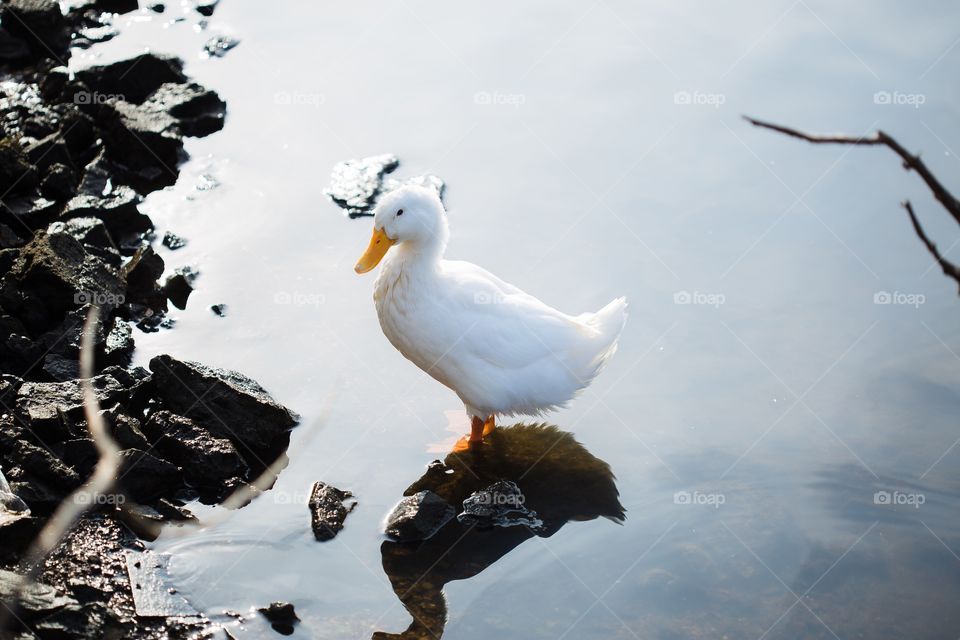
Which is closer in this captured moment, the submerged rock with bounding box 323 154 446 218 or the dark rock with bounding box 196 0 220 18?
the submerged rock with bounding box 323 154 446 218

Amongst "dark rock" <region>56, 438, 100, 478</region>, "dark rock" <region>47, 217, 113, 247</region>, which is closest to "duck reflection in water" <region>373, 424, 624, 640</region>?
"dark rock" <region>56, 438, 100, 478</region>

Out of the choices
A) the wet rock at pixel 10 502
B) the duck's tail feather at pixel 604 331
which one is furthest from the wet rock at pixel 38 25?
the duck's tail feather at pixel 604 331

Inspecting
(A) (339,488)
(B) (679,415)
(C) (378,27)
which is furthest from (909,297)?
(C) (378,27)

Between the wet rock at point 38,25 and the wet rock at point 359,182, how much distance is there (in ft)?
12.7

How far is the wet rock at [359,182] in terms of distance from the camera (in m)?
8.63

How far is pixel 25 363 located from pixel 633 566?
416 cm

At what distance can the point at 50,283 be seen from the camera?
691cm

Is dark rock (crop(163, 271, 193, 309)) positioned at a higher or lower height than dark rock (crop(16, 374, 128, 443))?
lower

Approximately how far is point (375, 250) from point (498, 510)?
1.87 meters

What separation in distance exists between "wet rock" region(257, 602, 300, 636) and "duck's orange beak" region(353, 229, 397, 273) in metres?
2.26

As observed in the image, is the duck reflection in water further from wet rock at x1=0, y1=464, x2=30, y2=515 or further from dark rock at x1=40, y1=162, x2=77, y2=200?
dark rock at x1=40, y1=162, x2=77, y2=200

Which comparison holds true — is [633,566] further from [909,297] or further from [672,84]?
[672,84]

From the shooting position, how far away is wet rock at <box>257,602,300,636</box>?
5.27 metres

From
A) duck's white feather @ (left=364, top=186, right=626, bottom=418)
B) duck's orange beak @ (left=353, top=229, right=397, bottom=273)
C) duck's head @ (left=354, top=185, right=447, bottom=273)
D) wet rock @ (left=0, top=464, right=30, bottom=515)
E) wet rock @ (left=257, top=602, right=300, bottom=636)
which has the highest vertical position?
duck's head @ (left=354, top=185, right=447, bottom=273)
